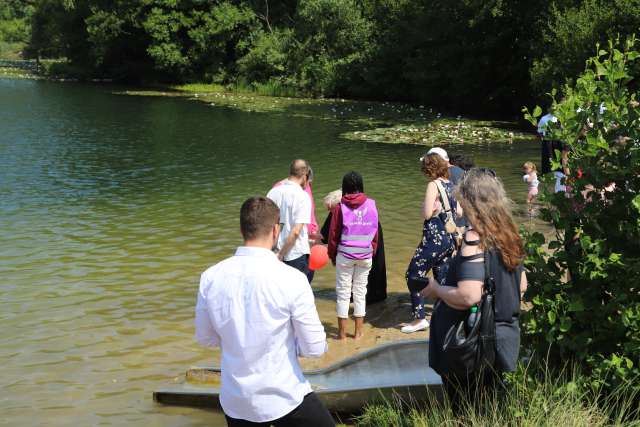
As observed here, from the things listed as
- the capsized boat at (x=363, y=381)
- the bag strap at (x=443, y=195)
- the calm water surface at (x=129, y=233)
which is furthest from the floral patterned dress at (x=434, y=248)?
the calm water surface at (x=129, y=233)

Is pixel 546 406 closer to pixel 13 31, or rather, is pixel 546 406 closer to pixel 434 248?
pixel 434 248

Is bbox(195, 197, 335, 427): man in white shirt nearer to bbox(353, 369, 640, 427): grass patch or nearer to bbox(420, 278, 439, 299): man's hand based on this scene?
bbox(420, 278, 439, 299): man's hand

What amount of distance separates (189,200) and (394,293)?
26.7 ft

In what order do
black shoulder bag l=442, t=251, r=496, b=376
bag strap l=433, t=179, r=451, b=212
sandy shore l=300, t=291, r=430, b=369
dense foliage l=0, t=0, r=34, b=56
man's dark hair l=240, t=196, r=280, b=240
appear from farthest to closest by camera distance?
dense foliage l=0, t=0, r=34, b=56 → sandy shore l=300, t=291, r=430, b=369 → bag strap l=433, t=179, r=451, b=212 → black shoulder bag l=442, t=251, r=496, b=376 → man's dark hair l=240, t=196, r=280, b=240

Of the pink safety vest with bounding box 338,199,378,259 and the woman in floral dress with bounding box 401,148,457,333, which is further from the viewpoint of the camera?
the pink safety vest with bounding box 338,199,378,259

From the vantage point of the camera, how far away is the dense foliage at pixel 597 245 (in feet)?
15.7

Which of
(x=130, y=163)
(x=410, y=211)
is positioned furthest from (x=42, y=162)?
(x=410, y=211)

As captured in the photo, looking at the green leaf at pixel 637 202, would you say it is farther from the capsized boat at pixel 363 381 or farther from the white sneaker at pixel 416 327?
the white sneaker at pixel 416 327

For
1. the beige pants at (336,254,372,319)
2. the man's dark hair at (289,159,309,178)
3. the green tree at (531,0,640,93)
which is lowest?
the beige pants at (336,254,372,319)

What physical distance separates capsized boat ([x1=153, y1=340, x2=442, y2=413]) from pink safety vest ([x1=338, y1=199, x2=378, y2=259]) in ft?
5.10

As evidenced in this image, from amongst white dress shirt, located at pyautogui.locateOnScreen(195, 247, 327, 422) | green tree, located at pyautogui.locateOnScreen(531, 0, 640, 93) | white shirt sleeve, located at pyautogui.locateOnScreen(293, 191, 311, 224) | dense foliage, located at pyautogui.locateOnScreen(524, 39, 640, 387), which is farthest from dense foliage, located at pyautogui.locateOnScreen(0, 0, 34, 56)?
white dress shirt, located at pyautogui.locateOnScreen(195, 247, 327, 422)

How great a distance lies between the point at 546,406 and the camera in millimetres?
4711

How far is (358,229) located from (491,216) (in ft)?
11.7

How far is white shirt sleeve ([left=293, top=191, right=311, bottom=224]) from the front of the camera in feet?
25.8
